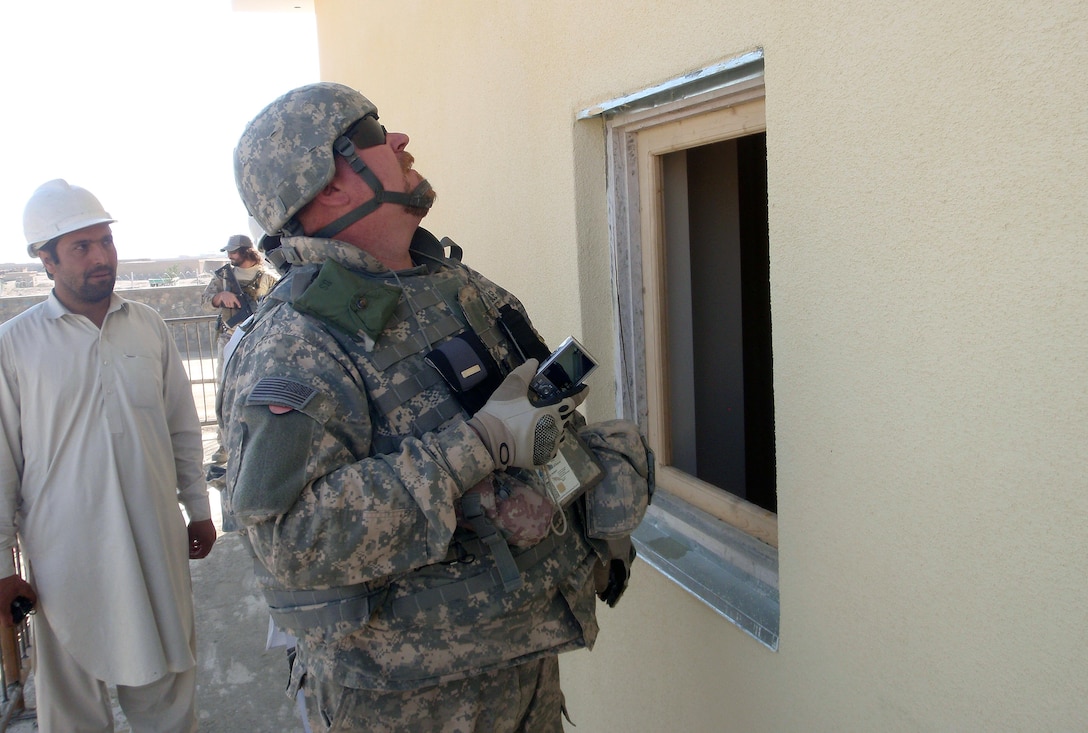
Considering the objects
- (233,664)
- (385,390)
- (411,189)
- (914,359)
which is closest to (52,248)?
(411,189)

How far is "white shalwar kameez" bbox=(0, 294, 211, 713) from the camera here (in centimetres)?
271

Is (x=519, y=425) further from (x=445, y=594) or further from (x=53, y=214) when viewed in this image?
(x=53, y=214)

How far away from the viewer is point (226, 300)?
23.0ft

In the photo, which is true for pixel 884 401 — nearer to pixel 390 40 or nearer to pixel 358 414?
pixel 358 414

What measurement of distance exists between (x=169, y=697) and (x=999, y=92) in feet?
10.7

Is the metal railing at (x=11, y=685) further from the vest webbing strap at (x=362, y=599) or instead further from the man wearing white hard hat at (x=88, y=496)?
the vest webbing strap at (x=362, y=599)

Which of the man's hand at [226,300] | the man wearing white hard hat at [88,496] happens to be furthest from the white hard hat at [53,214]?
the man's hand at [226,300]

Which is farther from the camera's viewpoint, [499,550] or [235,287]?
[235,287]

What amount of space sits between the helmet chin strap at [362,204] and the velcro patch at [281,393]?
0.45 metres

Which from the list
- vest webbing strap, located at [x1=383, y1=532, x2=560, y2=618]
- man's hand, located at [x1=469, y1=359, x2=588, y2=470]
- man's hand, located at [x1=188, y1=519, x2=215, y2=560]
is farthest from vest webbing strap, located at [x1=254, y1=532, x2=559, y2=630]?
man's hand, located at [x1=188, y1=519, x2=215, y2=560]

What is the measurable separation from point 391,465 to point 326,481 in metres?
0.12

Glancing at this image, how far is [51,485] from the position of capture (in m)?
2.74

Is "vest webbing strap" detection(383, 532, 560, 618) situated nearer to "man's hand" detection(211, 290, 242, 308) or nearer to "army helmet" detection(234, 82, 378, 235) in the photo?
"army helmet" detection(234, 82, 378, 235)

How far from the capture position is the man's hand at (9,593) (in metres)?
2.57
